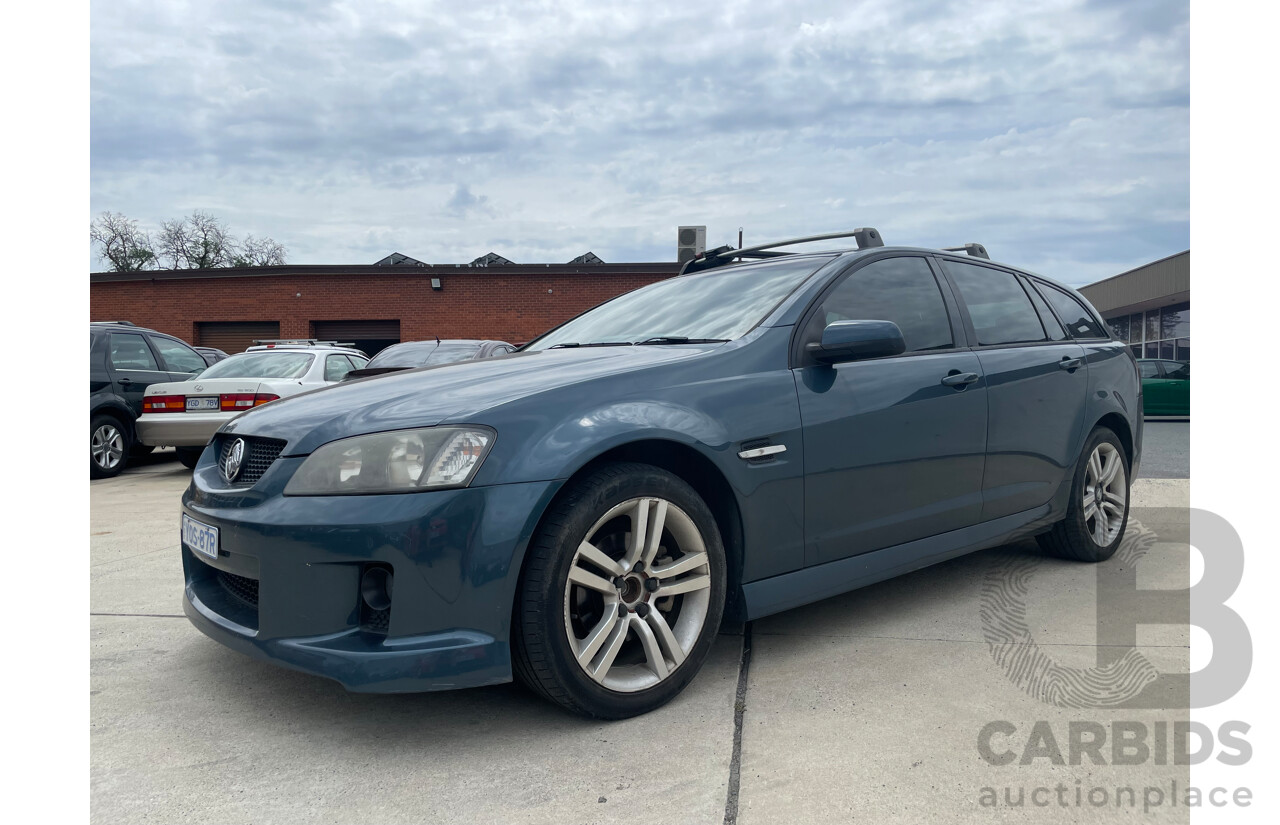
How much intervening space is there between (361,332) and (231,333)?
146 inches

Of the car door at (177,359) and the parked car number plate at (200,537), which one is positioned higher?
the car door at (177,359)

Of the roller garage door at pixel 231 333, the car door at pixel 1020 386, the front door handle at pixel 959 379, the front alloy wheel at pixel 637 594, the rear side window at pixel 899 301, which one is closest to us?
the front alloy wheel at pixel 637 594

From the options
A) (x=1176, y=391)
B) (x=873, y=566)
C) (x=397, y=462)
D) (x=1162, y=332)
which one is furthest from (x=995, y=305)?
(x=1162, y=332)

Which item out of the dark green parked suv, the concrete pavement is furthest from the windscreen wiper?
the dark green parked suv

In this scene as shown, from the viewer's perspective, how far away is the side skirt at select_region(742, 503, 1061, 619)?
3.03 meters

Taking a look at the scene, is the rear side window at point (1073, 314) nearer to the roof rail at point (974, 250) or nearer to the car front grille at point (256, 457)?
the roof rail at point (974, 250)

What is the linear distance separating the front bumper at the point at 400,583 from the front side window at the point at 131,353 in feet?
27.8

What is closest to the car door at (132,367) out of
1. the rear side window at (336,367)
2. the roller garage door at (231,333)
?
the rear side window at (336,367)

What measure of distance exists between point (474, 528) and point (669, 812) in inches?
34.5

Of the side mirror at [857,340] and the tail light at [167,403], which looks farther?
the tail light at [167,403]

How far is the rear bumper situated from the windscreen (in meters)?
0.54

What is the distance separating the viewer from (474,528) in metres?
2.41

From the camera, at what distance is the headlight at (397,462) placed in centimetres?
244

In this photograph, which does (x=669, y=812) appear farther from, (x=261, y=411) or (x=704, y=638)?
(x=261, y=411)
